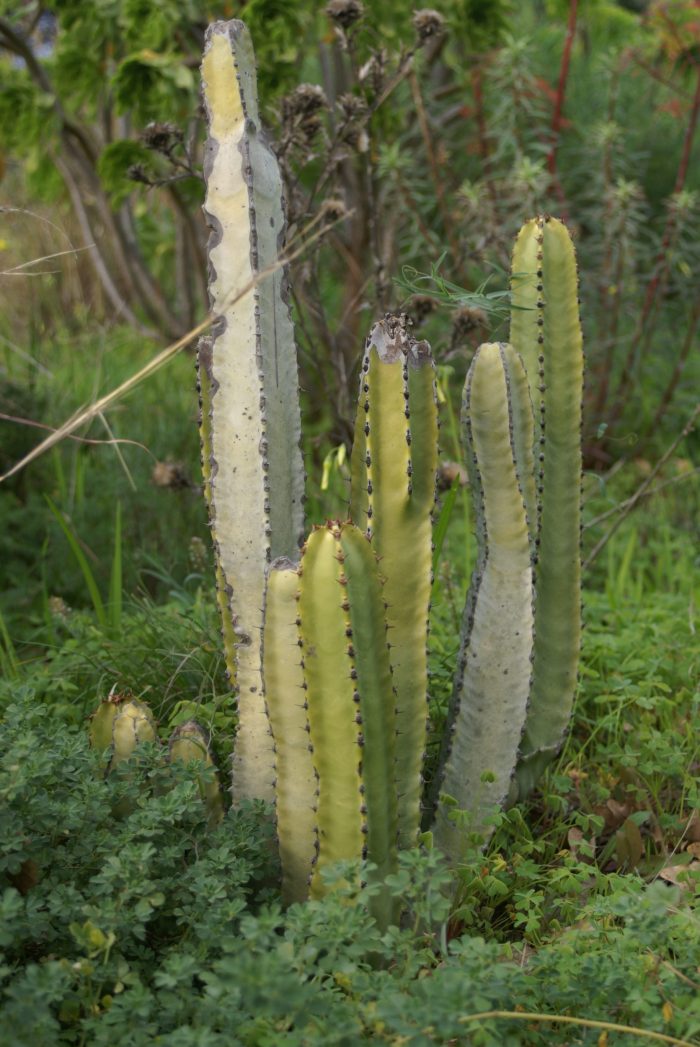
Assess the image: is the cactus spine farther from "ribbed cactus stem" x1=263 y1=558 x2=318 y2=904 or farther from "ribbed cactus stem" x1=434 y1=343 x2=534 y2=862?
"ribbed cactus stem" x1=434 y1=343 x2=534 y2=862

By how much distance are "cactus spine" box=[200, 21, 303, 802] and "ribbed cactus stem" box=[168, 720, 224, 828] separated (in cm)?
10

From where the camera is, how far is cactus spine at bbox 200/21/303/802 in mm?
2115

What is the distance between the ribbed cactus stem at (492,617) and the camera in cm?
214

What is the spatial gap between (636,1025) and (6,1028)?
93 centimetres

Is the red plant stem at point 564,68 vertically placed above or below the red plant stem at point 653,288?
above

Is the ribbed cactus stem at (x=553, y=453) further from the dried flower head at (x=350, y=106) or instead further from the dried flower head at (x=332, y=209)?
the dried flower head at (x=350, y=106)

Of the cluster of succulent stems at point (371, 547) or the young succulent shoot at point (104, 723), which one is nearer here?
the cluster of succulent stems at point (371, 547)

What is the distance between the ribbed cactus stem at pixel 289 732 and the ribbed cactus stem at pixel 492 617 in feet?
1.09

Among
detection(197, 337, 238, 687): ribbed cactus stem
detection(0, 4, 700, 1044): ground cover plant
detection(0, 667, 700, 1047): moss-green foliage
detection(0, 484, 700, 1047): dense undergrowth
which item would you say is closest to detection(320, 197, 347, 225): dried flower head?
detection(0, 4, 700, 1044): ground cover plant

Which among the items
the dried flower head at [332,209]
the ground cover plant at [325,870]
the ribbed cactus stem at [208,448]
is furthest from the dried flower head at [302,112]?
the ribbed cactus stem at [208,448]

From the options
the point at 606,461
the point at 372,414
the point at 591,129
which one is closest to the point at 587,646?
the point at 372,414

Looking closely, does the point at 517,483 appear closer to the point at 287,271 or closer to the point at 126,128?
the point at 287,271

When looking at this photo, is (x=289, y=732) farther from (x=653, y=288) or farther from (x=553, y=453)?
(x=653, y=288)

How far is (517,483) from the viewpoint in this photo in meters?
2.18
